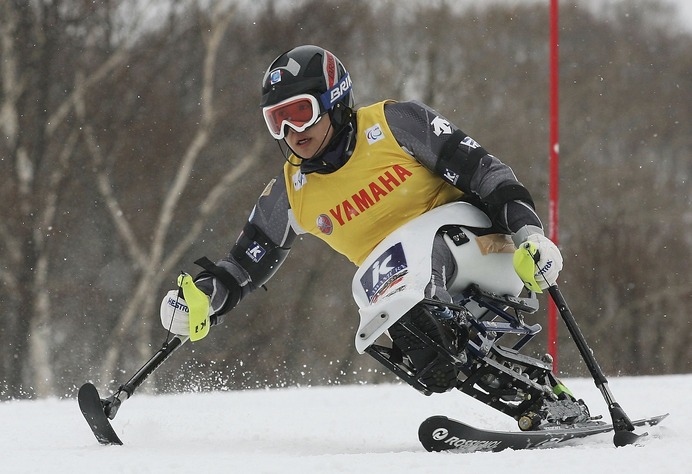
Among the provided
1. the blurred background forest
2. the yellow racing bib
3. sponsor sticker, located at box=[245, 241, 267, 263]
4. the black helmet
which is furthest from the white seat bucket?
the blurred background forest

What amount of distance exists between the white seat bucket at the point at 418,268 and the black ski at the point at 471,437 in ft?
1.51

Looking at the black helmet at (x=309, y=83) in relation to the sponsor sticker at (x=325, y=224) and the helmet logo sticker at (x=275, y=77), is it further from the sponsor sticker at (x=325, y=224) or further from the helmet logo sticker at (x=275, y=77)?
the sponsor sticker at (x=325, y=224)

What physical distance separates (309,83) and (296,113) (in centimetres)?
14

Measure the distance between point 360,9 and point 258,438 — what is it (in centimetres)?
1818

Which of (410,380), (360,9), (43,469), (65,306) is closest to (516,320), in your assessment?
(410,380)

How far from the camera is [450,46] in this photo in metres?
22.5

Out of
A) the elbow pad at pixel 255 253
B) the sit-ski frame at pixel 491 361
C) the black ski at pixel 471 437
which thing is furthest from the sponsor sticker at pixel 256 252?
the black ski at pixel 471 437

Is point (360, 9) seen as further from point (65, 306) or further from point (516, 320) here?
point (516, 320)

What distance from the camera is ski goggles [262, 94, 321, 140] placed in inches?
174

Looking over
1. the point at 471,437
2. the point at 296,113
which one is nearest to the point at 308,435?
the point at 471,437

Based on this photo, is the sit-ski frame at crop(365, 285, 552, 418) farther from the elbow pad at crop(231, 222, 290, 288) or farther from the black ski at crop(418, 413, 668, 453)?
the elbow pad at crop(231, 222, 290, 288)

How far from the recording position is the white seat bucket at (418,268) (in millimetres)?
4035

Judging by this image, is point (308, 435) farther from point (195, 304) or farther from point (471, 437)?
point (471, 437)

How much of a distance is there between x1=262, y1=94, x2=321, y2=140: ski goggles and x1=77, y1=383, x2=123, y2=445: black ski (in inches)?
51.4
